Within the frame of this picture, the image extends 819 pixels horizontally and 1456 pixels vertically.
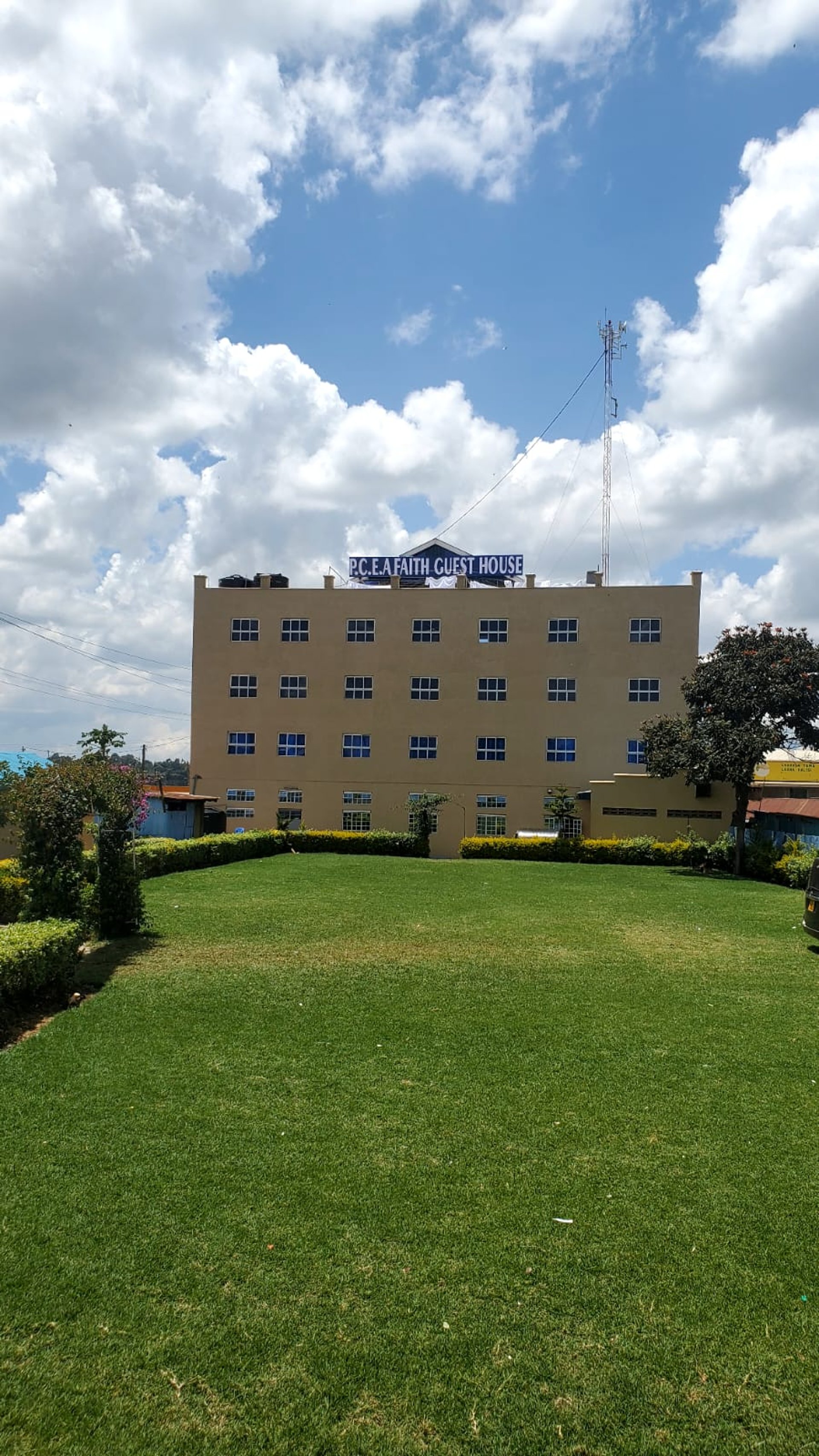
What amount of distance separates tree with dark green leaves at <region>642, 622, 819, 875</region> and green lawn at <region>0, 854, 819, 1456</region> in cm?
1421

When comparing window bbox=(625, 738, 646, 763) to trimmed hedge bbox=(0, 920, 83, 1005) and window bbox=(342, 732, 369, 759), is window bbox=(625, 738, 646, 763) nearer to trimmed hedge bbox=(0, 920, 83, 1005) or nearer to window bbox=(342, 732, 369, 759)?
window bbox=(342, 732, 369, 759)

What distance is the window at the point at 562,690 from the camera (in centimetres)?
3184

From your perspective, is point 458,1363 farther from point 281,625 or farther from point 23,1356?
point 281,625

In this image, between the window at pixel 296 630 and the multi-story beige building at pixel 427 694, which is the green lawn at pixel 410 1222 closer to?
the multi-story beige building at pixel 427 694

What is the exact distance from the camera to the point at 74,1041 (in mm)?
6516

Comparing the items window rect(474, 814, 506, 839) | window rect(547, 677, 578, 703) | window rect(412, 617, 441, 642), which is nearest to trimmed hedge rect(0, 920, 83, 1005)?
window rect(474, 814, 506, 839)

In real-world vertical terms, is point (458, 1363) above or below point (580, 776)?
below

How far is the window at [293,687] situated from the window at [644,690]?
12.8m

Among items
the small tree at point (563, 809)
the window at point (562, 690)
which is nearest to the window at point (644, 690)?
the window at point (562, 690)

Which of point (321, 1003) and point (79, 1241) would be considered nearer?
point (79, 1241)

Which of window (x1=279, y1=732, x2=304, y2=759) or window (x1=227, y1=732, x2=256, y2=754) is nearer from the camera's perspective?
window (x1=279, y1=732, x2=304, y2=759)

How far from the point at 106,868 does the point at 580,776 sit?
23.0 metres

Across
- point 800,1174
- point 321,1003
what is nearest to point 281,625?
point 321,1003

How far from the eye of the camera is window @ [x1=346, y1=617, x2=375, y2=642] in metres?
33.6
